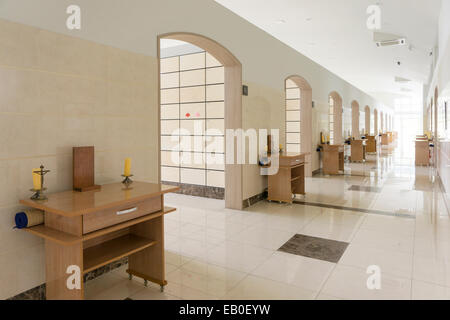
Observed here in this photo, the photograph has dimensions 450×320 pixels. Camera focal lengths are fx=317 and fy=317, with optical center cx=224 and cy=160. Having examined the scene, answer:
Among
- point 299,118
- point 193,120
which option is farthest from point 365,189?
point 193,120

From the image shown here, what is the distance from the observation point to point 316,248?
365 centimetres

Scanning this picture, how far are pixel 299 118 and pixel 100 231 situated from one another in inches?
295

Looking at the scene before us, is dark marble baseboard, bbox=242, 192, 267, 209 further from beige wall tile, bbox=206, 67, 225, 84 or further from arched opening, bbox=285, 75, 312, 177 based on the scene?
arched opening, bbox=285, 75, 312, 177

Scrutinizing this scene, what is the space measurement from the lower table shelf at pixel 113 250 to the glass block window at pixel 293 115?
686 cm

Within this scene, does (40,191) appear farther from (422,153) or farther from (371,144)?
(371,144)

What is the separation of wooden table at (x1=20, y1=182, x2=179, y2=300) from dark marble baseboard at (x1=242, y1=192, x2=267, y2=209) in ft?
9.34

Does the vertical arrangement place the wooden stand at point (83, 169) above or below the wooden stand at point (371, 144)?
below

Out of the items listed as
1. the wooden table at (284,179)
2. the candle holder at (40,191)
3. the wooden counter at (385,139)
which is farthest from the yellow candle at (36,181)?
the wooden counter at (385,139)

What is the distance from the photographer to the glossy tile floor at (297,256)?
2720 mm

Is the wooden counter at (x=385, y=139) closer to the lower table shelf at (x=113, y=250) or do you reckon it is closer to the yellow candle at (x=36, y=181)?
the lower table shelf at (x=113, y=250)

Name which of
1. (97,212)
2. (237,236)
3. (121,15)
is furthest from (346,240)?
(121,15)

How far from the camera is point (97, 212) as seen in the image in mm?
2209
